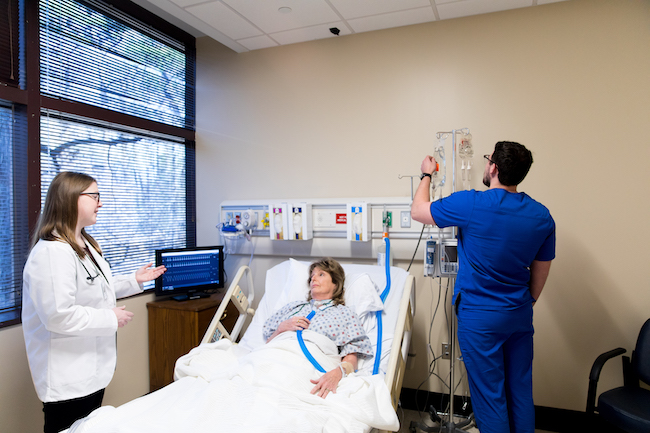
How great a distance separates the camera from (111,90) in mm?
2779

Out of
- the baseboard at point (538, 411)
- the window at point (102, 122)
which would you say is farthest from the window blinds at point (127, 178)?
the baseboard at point (538, 411)

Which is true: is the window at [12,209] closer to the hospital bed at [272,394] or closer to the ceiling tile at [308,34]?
the hospital bed at [272,394]

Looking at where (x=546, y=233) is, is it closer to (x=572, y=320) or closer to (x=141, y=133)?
(x=572, y=320)

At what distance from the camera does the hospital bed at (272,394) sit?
1.45 m

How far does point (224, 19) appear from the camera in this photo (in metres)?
2.67

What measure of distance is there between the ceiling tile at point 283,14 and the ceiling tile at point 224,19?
6cm

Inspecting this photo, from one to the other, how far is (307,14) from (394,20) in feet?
1.89

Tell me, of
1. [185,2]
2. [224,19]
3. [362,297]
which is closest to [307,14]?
[224,19]

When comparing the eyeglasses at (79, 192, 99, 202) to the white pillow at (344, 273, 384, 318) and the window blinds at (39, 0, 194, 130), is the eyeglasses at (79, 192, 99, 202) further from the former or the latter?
the white pillow at (344, 273, 384, 318)

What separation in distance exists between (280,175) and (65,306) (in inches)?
71.2

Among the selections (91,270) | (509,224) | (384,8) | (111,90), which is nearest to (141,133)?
(111,90)

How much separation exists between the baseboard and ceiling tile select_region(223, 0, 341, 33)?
2.56m

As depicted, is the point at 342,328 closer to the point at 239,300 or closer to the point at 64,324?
the point at 239,300

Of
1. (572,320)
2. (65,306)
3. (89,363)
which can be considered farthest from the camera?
(572,320)
